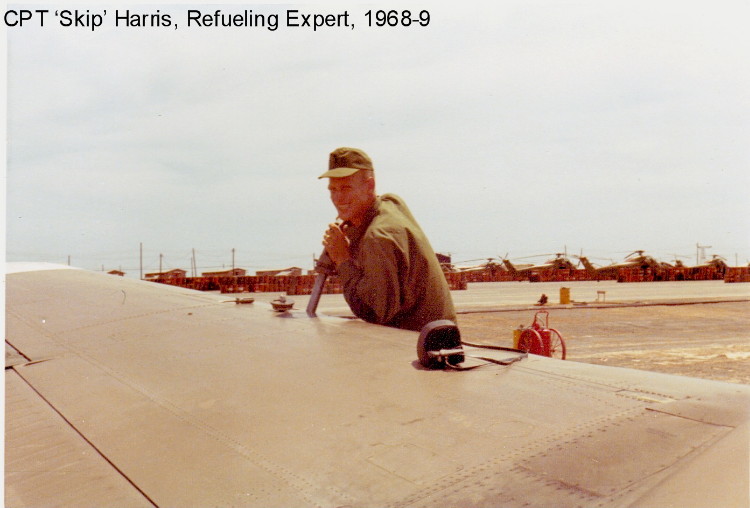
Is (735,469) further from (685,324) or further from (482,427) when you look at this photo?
(685,324)

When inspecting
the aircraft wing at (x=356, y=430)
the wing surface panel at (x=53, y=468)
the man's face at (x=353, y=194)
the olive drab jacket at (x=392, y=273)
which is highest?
the man's face at (x=353, y=194)

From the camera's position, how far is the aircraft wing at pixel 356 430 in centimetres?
197

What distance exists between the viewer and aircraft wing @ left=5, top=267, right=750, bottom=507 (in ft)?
6.47

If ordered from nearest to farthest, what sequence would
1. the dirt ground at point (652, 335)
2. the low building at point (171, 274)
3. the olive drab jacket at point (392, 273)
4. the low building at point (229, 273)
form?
the olive drab jacket at point (392, 273), the dirt ground at point (652, 335), the low building at point (171, 274), the low building at point (229, 273)

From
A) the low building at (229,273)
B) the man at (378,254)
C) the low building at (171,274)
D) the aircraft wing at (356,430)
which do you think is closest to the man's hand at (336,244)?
the man at (378,254)

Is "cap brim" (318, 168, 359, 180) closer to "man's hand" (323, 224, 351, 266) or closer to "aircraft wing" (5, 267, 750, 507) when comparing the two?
"man's hand" (323, 224, 351, 266)

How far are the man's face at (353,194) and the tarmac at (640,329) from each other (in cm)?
755

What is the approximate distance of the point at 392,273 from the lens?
452 centimetres

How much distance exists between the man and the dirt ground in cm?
706

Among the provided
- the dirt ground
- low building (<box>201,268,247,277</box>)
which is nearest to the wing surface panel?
the dirt ground

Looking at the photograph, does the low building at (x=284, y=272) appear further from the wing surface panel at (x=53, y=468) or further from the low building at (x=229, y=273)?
the wing surface panel at (x=53, y=468)

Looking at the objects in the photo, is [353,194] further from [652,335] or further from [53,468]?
[652,335]

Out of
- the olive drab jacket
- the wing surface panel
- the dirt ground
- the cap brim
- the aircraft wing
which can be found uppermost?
the cap brim

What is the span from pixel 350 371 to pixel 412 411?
74cm
